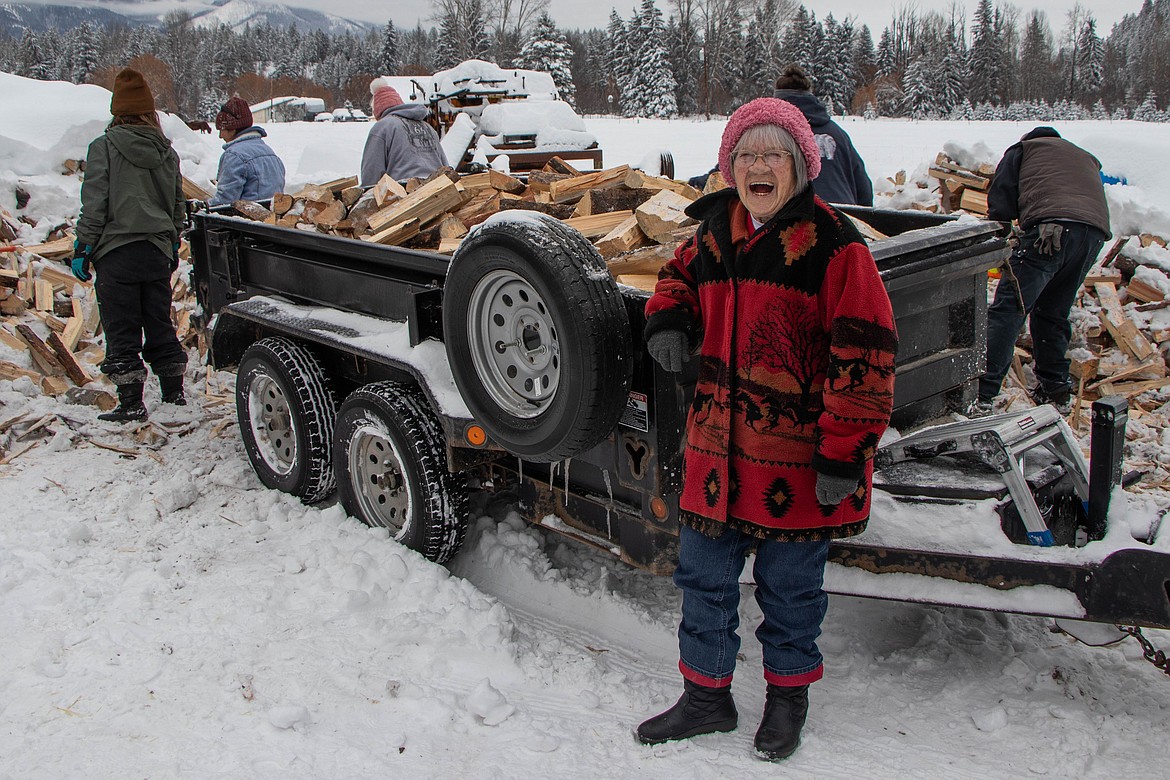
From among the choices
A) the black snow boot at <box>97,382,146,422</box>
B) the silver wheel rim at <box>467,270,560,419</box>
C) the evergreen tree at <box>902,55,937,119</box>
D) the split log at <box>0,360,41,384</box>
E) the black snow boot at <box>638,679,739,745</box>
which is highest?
the evergreen tree at <box>902,55,937,119</box>

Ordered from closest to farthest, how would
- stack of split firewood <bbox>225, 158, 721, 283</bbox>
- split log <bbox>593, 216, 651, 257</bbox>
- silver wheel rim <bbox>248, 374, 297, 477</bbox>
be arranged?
split log <bbox>593, 216, 651, 257</bbox>
stack of split firewood <bbox>225, 158, 721, 283</bbox>
silver wheel rim <bbox>248, 374, 297, 477</bbox>

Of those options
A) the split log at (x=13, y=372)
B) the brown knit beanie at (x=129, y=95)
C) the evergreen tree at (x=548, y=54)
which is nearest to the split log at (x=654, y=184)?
the brown knit beanie at (x=129, y=95)

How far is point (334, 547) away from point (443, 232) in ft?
4.90

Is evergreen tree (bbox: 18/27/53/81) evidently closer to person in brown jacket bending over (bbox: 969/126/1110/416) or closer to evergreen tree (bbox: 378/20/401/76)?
evergreen tree (bbox: 378/20/401/76)

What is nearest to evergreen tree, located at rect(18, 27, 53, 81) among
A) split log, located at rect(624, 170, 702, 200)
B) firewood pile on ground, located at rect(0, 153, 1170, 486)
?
firewood pile on ground, located at rect(0, 153, 1170, 486)

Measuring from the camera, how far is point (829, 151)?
5430mm

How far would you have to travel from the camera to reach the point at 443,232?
13.5ft

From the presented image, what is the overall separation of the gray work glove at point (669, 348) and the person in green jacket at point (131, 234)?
4053 millimetres

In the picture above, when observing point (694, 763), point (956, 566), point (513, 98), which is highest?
point (513, 98)

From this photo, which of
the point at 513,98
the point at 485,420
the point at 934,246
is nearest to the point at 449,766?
the point at 485,420

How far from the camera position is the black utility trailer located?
2.71m

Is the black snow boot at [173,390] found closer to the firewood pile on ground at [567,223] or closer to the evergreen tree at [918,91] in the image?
the firewood pile on ground at [567,223]

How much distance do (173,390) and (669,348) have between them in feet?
14.8

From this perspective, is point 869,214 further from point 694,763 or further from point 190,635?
point 190,635
